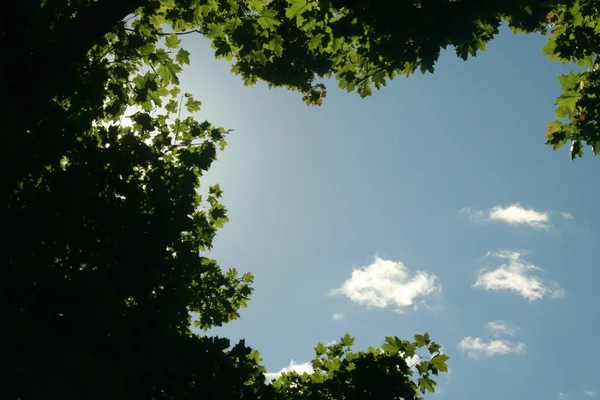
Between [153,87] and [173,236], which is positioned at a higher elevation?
[153,87]

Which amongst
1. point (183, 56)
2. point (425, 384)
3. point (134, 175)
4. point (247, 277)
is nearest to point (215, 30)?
point (183, 56)

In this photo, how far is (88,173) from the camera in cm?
695

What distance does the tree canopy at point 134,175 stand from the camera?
6.05 metres

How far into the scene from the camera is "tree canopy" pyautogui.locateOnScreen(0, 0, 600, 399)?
238 inches

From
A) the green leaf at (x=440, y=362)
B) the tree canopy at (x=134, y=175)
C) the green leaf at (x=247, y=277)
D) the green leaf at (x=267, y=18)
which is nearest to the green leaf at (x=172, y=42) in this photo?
the tree canopy at (x=134, y=175)

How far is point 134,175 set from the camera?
7.97 metres

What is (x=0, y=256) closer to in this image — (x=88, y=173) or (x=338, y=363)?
(x=88, y=173)

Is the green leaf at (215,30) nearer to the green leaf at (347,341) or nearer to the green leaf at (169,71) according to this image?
the green leaf at (169,71)

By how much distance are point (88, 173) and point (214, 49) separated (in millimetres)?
3902

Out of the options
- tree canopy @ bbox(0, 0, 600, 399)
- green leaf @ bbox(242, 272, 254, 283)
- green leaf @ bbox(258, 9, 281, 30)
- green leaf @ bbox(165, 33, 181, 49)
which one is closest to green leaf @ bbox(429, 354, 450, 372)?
tree canopy @ bbox(0, 0, 600, 399)

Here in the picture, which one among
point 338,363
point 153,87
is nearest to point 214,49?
point 153,87

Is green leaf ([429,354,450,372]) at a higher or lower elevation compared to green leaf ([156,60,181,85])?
lower

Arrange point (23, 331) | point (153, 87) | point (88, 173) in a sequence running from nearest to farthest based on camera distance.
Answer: point (23, 331) → point (88, 173) → point (153, 87)

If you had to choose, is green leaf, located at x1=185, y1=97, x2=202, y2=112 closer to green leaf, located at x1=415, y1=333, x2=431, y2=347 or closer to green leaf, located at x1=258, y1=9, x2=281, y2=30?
green leaf, located at x1=258, y1=9, x2=281, y2=30
